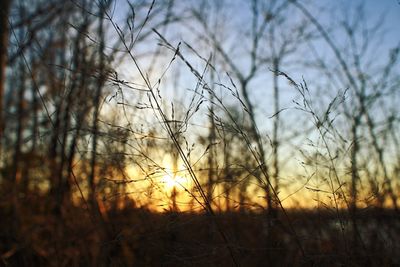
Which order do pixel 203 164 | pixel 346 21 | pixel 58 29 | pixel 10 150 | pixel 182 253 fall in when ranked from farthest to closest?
pixel 10 150 < pixel 346 21 < pixel 58 29 < pixel 203 164 < pixel 182 253

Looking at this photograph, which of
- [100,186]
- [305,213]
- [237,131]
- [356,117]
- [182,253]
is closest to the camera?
[237,131]

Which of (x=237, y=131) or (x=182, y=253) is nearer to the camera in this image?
(x=237, y=131)

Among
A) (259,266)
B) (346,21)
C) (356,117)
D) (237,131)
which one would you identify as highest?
(346,21)

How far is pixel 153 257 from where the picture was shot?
6.90ft

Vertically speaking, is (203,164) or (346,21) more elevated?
(346,21)

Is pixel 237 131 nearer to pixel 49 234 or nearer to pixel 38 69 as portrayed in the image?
pixel 38 69

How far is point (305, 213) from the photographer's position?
6.84 feet

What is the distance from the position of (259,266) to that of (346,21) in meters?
2.92

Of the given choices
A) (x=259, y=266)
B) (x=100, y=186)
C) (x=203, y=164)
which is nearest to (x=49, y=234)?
(x=100, y=186)

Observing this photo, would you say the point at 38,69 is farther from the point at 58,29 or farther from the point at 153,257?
the point at 153,257

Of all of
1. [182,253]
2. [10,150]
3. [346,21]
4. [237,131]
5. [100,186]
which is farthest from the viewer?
[10,150]

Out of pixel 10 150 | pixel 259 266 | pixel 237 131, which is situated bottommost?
pixel 259 266

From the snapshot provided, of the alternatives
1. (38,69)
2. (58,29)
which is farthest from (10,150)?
(58,29)

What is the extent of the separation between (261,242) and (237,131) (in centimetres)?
135
